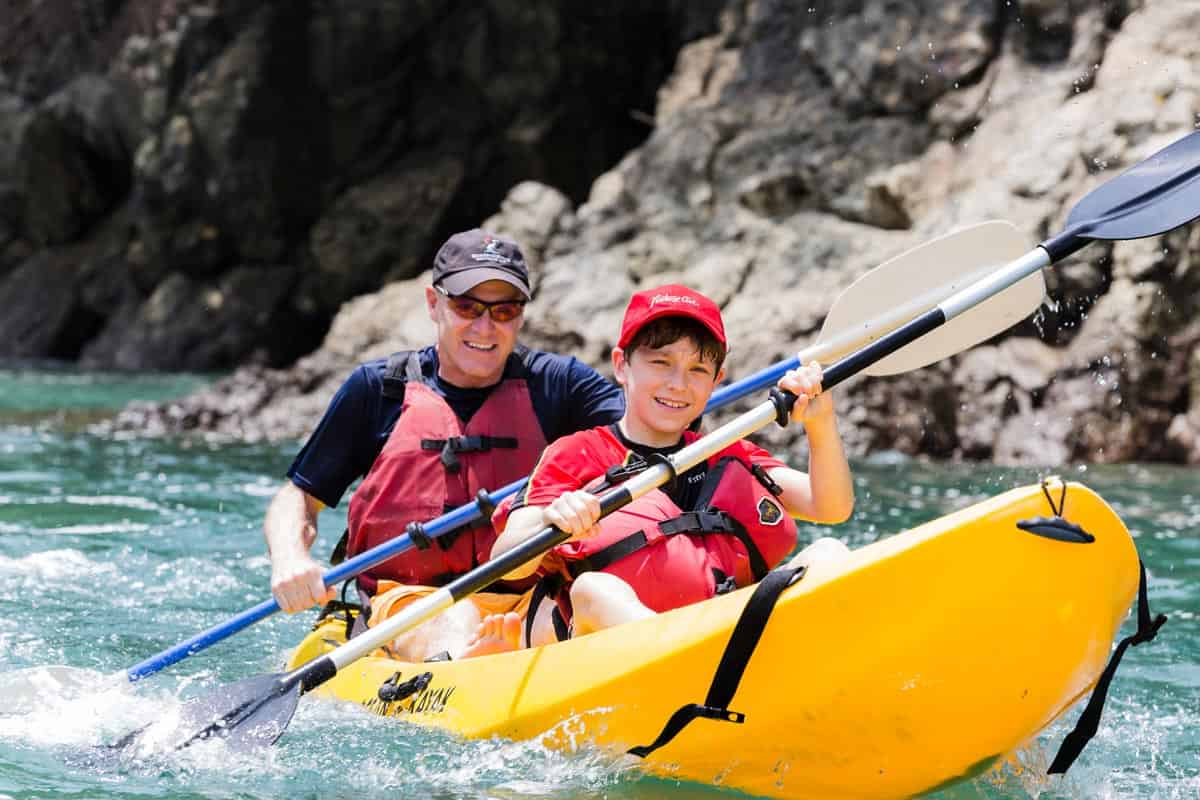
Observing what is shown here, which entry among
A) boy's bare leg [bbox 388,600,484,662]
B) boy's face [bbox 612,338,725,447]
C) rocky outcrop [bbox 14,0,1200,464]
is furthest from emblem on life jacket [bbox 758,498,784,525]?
rocky outcrop [bbox 14,0,1200,464]

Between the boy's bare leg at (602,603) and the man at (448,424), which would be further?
the man at (448,424)

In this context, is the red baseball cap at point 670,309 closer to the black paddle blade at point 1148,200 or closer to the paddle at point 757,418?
the paddle at point 757,418

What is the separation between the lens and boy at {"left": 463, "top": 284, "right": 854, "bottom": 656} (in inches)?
113

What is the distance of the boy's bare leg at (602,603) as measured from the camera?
280 centimetres

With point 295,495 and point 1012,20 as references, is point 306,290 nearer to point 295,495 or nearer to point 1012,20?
point 1012,20

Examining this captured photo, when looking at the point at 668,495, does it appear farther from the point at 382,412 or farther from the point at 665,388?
the point at 382,412

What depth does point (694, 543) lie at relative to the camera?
9.64 ft

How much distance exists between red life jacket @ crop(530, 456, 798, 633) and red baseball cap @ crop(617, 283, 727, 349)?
12.4 inches

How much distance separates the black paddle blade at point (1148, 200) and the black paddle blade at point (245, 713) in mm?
2057

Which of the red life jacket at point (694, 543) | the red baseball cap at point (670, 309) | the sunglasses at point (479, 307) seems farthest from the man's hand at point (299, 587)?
the red baseball cap at point (670, 309)

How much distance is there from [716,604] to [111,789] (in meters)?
1.27

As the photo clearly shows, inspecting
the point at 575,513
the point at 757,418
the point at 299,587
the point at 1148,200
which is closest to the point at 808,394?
the point at 757,418

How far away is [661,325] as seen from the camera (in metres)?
2.92

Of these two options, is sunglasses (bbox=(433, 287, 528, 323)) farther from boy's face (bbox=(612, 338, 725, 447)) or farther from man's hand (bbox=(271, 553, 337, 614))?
man's hand (bbox=(271, 553, 337, 614))
